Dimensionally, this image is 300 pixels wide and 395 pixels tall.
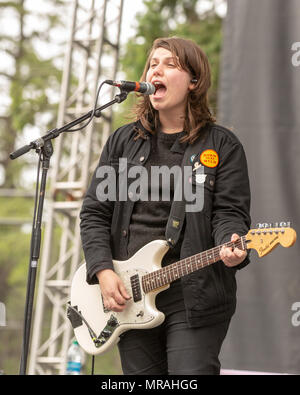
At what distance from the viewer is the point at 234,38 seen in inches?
182

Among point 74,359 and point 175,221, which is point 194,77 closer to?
point 175,221

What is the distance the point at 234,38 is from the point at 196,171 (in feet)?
6.86

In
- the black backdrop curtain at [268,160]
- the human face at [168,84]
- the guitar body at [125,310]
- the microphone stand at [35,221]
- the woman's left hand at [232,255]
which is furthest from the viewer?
the black backdrop curtain at [268,160]

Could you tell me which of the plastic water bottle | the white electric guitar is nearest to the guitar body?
the white electric guitar

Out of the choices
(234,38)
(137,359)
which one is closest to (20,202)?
(234,38)

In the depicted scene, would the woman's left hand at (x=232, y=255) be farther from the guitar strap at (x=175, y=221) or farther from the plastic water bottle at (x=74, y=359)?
the plastic water bottle at (x=74, y=359)

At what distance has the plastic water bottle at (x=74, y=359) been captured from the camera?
531cm

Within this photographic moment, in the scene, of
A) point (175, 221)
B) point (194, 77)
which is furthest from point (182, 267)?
point (194, 77)

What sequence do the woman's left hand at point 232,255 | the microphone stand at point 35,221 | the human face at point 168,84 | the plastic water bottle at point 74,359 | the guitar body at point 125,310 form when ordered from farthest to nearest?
the plastic water bottle at point 74,359 → the human face at point 168,84 → the guitar body at point 125,310 → the microphone stand at point 35,221 → the woman's left hand at point 232,255

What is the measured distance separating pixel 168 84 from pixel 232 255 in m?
0.91

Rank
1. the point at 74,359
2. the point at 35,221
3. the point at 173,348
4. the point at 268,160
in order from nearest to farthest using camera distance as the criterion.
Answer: the point at 173,348, the point at 35,221, the point at 268,160, the point at 74,359

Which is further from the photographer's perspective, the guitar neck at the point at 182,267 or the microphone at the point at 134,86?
the microphone at the point at 134,86

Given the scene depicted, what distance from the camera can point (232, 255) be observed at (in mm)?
2561

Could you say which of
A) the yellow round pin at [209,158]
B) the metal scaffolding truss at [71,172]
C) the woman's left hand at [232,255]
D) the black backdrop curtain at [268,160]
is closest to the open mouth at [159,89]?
the yellow round pin at [209,158]
